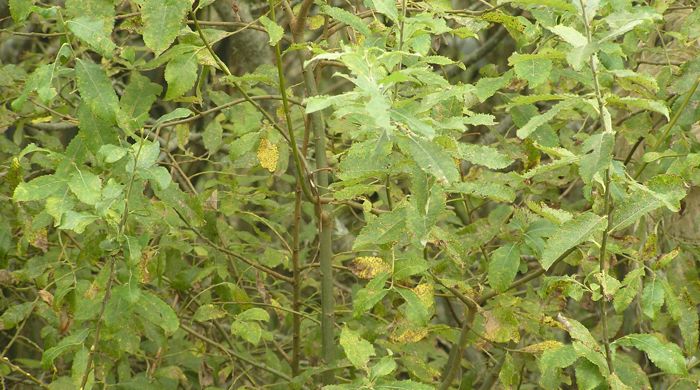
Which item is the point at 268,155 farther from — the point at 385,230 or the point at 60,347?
the point at 60,347

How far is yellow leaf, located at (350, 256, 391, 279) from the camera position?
225 cm

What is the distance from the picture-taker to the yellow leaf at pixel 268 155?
2480mm

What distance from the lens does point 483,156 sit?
189cm

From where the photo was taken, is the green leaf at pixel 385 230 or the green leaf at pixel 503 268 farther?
the green leaf at pixel 503 268

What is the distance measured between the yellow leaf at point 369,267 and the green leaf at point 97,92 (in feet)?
2.11

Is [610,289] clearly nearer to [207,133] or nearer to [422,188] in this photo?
[422,188]

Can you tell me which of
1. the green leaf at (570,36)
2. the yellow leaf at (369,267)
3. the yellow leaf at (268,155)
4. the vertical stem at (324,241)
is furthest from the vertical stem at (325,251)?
the green leaf at (570,36)

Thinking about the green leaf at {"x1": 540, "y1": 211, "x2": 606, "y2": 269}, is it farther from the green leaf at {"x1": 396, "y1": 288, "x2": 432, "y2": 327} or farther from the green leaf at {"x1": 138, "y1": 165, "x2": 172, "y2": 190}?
the green leaf at {"x1": 138, "y1": 165, "x2": 172, "y2": 190}

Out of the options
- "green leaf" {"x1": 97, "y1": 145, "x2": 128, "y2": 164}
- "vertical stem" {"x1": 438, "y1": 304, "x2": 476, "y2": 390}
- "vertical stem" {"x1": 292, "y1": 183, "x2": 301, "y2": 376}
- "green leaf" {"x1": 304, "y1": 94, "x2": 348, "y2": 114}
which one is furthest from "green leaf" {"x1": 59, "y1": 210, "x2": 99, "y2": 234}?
"vertical stem" {"x1": 438, "y1": 304, "x2": 476, "y2": 390}

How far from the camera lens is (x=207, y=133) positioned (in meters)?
2.98

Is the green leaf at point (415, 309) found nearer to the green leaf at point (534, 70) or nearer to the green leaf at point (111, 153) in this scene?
the green leaf at point (534, 70)

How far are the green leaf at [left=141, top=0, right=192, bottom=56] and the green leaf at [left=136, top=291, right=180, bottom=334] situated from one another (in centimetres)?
58

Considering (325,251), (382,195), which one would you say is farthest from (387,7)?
(382,195)

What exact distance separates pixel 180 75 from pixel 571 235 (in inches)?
33.9
